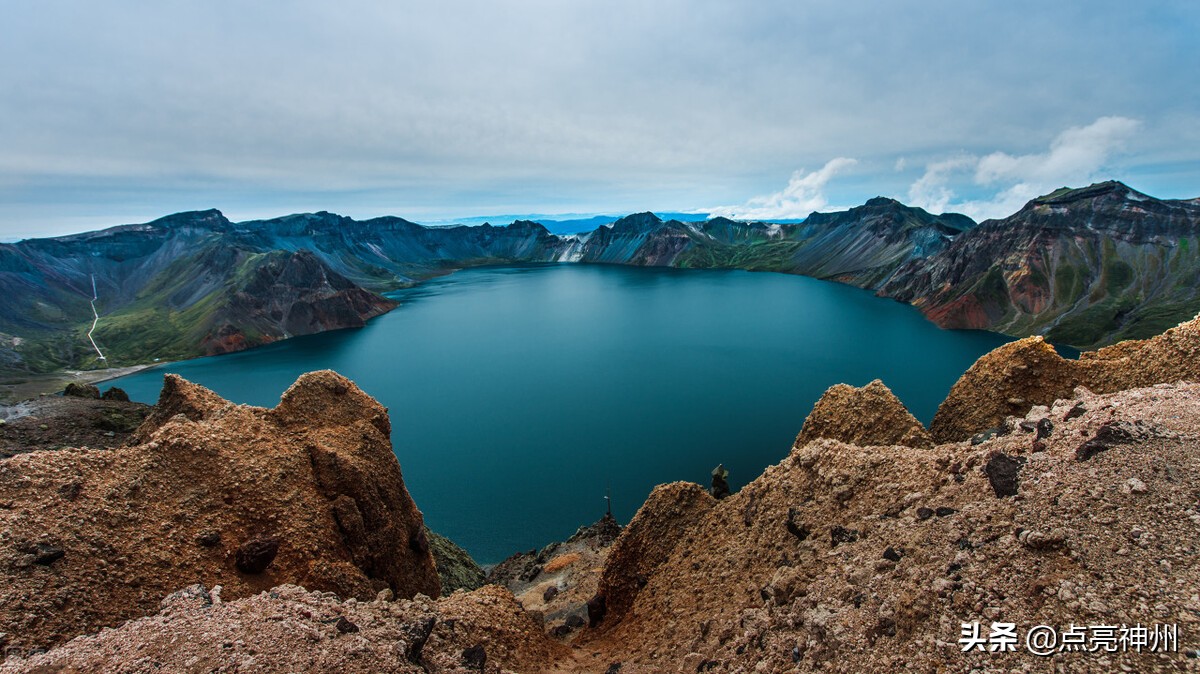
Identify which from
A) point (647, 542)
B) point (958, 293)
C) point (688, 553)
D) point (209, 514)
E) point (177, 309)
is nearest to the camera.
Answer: point (209, 514)

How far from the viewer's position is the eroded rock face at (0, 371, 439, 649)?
43.0 ft

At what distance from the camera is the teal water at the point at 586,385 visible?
49219 millimetres

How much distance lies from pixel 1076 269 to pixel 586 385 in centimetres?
12954

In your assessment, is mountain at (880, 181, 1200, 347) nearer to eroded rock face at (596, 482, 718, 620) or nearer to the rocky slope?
eroded rock face at (596, 482, 718, 620)

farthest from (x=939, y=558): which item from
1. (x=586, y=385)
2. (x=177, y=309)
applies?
(x=177, y=309)

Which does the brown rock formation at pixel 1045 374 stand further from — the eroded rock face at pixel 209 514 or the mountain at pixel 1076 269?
the mountain at pixel 1076 269

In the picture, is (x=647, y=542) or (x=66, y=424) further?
(x=66, y=424)

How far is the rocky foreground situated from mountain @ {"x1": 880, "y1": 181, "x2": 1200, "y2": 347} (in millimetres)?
115747

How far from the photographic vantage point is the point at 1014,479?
1344 cm

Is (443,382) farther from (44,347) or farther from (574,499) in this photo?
(44,347)

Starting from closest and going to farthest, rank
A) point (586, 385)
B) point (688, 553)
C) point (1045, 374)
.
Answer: point (688, 553) < point (1045, 374) < point (586, 385)

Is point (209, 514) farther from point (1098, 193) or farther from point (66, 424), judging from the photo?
point (1098, 193)

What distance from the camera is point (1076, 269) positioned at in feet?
414

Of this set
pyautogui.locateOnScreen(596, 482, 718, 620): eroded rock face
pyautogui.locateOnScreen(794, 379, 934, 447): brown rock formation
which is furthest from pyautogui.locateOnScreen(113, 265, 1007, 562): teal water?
pyautogui.locateOnScreen(794, 379, 934, 447): brown rock formation
